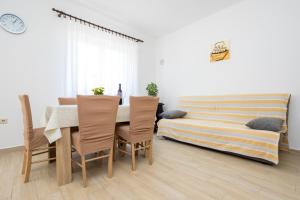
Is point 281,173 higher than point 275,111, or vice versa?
point 275,111

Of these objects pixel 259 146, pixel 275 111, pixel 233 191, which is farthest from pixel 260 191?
pixel 275 111

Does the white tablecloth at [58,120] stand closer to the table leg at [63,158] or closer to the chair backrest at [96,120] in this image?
the table leg at [63,158]

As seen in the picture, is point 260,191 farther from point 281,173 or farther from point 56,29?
point 56,29

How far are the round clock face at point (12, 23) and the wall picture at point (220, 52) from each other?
353cm

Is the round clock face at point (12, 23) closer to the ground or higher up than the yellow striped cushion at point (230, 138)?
higher up

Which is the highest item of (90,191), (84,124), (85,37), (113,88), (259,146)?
(85,37)

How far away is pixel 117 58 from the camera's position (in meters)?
3.53

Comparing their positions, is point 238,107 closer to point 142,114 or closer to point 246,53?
point 246,53

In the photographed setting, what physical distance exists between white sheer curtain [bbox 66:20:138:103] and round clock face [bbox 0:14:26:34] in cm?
69

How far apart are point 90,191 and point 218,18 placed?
12.4 feet

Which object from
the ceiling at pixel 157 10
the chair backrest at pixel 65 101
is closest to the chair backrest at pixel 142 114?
the chair backrest at pixel 65 101

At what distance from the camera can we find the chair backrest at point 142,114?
1.79 metres

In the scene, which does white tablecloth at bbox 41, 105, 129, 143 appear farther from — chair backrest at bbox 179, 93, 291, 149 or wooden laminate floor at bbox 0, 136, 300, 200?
chair backrest at bbox 179, 93, 291, 149

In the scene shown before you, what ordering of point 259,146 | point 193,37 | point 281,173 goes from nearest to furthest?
point 281,173, point 259,146, point 193,37
